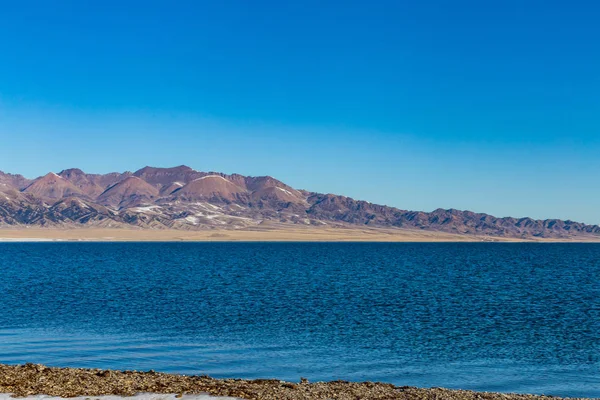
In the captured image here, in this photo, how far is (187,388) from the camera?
69.2 ft

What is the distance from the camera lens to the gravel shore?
67.0 feet

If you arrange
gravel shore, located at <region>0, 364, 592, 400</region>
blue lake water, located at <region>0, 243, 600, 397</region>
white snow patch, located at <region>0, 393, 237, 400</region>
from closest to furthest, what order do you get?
white snow patch, located at <region>0, 393, 237, 400</region>
gravel shore, located at <region>0, 364, 592, 400</region>
blue lake water, located at <region>0, 243, 600, 397</region>

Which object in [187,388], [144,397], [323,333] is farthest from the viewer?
[323,333]

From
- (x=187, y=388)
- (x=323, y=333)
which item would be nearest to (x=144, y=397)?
(x=187, y=388)

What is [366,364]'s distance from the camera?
105 feet

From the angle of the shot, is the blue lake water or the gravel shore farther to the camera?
the blue lake water

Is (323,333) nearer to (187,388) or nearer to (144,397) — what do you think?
(187,388)

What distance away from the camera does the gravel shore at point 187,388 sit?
2042 cm

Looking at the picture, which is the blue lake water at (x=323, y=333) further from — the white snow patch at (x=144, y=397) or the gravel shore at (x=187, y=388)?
the white snow patch at (x=144, y=397)

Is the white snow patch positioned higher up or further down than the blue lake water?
higher up

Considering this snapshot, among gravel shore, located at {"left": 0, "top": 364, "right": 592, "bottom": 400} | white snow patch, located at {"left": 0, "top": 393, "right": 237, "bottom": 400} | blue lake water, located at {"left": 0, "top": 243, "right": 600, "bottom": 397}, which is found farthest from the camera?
blue lake water, located at {"left": 0, "top": 243, "right": 600, "bottom": 397}

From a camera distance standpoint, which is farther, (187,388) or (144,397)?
(187,388)

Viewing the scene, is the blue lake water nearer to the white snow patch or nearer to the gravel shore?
the gravel shore

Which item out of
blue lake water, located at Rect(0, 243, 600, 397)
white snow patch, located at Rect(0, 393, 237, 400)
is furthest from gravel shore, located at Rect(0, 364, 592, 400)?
blue lake water, located at Rect(0, 243, 600, 397)
